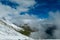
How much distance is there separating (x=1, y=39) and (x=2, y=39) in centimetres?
30

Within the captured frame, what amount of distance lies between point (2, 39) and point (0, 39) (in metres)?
0.83

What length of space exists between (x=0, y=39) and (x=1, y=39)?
0.57 metres

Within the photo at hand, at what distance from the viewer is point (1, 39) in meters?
53.6

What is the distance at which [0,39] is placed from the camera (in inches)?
2088

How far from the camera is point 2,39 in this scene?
5372cm
